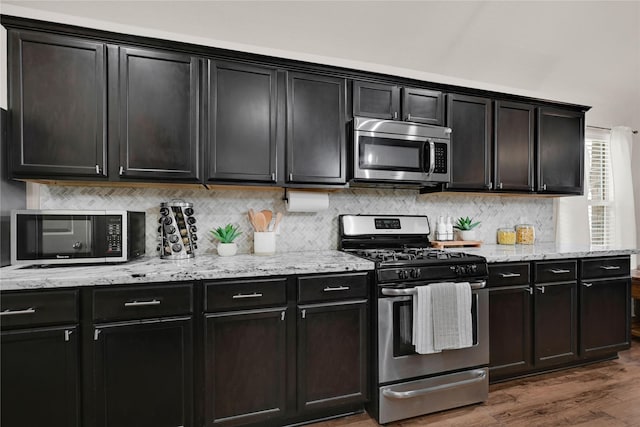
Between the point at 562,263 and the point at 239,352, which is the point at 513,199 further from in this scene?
the point at 239,352

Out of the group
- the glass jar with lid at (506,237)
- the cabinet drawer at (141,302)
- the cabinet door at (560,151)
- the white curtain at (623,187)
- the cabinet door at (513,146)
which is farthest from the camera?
the white curtain at (623,187)

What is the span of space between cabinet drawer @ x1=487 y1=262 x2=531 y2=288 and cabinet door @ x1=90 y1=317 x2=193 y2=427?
81.3 inches

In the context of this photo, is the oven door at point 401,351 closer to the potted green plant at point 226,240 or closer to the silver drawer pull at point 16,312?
the potted green plant at point 226,240

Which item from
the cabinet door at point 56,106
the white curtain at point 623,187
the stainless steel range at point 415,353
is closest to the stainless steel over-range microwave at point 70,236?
the cabinet door at point 56,106

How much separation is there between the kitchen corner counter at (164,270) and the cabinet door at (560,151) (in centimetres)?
216

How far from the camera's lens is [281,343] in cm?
191

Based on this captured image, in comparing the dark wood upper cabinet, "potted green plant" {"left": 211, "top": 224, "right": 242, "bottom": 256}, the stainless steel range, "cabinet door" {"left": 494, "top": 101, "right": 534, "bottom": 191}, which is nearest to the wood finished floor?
the stainless steel range

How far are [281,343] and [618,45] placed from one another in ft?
13.1

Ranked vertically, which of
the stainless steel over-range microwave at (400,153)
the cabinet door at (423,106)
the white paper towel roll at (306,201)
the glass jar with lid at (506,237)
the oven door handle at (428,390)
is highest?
the cabinet door at (423,106)

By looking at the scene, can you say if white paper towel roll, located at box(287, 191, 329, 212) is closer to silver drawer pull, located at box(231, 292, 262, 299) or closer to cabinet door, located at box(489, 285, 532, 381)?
silver drawer pull, located at box(231, 292, 262, 299)

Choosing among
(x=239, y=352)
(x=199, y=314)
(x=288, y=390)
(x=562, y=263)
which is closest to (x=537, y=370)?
(x=562, y=263)

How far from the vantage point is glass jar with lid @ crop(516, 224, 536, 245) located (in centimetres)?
329

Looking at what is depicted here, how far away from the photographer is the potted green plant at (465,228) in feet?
10.2

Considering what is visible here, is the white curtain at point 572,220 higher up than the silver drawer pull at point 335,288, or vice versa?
the white curtain at point 572,220
